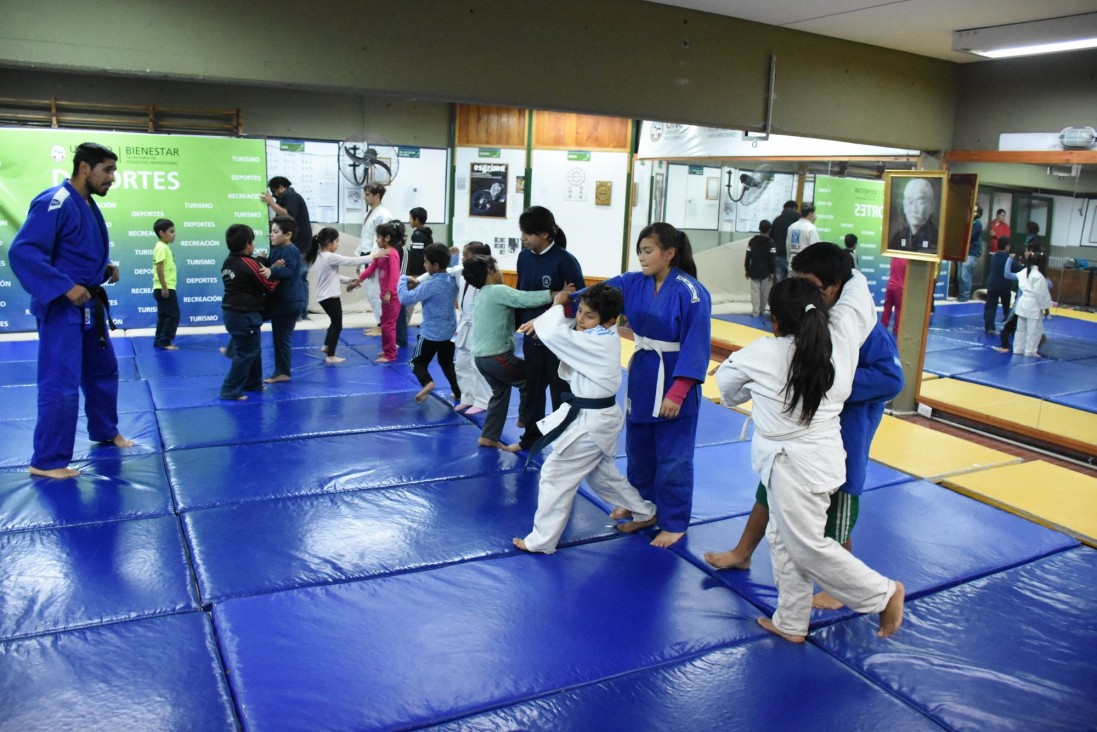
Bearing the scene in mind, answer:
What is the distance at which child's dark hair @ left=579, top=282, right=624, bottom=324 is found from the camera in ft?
12.8

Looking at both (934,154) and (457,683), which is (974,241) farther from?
(457,683)

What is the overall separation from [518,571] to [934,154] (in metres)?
5.19

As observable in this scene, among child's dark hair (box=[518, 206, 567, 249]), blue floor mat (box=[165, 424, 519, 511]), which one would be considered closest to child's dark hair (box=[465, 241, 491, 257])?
child's dark hair (box=[518, 206, 567, 249])

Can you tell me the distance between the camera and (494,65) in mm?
4688

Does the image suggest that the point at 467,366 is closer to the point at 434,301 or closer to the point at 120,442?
the point at 434,301

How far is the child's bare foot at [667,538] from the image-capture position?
13.2 feet

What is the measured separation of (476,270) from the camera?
527 cm

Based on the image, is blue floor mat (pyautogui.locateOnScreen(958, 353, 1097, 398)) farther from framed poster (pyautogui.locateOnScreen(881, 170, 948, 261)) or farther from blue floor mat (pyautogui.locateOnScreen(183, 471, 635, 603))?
blue floor mat (pyautogui.locateOnScreen(183, 471, 635, 603))

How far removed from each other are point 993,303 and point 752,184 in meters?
3.26

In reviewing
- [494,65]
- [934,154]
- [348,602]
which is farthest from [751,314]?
[348,602]

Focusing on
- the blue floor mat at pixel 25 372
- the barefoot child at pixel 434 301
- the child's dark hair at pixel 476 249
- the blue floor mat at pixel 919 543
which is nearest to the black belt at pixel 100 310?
the barefoot child at pixel 434 301

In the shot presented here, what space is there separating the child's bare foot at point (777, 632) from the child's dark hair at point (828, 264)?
1371 millimetres

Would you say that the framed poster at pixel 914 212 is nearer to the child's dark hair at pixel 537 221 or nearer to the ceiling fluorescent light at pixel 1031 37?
the ceiling fluorescent light at pixel 1031 37

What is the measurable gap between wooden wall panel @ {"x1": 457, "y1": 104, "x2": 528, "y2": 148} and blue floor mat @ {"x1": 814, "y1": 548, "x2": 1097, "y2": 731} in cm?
939
